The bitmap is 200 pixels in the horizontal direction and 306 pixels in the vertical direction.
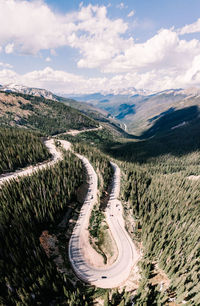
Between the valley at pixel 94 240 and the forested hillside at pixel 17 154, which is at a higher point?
the forested hillside at pixel 17 154

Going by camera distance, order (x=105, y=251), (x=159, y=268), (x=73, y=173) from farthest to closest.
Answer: (x=73, y=173), (x=105, y=251), (x=159, y=268)

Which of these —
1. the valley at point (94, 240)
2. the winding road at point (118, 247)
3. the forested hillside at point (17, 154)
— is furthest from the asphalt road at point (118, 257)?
the forested hillside at point (17, 154)

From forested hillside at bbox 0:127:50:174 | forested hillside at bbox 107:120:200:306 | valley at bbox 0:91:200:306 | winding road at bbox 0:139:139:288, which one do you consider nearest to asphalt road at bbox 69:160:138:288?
winding road at bbox 0:139:139:288

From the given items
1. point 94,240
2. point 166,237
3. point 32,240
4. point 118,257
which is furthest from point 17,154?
point 166,237

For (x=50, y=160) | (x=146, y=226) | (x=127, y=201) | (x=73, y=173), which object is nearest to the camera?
(x=146, y=226)

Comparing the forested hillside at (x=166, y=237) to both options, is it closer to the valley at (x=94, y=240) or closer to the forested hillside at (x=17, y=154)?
the valley at (x=94, y=240)

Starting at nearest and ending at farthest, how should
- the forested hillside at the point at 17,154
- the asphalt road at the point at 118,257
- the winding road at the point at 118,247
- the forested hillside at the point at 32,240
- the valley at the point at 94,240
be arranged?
1. the forested hillside at the point at 32,240
2. the valley at the point at 94,240
3. the asphalt road at the point at 118,257
4. the winding road at the point at 118,247
5. the forested hillside at the point at 17,154

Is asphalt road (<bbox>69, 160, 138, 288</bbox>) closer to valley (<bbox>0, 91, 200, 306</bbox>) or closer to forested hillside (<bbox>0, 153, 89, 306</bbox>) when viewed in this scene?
valley (<bbox>0, 91, 200, 306</bbox>)

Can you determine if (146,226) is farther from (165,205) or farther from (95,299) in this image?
(95,299)

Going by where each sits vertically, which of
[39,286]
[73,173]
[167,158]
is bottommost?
[167,158]


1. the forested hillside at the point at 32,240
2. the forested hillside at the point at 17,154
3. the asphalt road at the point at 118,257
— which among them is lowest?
the asphalt road at the point at 118,257

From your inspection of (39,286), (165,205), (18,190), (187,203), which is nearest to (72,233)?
(39,286)
